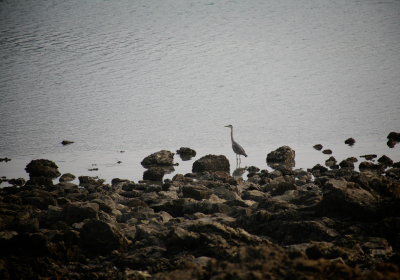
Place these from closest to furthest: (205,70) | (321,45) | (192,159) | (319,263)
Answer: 1. (319,263)
2. (192,159)
3. (205,70)
4. (321,45)

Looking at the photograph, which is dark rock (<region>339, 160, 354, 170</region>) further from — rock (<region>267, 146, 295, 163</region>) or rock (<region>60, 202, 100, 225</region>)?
rock (<region>60, 202, 100, 225</region>)

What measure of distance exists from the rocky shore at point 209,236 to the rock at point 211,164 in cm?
559

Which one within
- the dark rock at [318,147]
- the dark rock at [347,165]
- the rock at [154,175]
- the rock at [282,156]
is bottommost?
the dark rock at [347,165]

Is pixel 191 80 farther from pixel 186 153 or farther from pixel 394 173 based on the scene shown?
pixel 394 173

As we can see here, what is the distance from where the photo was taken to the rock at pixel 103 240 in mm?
7211

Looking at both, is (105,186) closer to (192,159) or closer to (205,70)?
(192,159)

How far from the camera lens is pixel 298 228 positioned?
7.69 m

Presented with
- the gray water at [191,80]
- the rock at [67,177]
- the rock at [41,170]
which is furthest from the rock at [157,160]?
the rock at [41,170]

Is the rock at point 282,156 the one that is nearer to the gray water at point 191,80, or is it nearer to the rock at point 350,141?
the gray water at point 191,80

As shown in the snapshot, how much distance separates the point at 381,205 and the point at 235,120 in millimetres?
22555

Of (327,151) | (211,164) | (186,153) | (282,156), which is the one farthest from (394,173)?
(186,153)

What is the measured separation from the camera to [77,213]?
850 centimetres

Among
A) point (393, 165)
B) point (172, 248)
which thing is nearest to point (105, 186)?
point (172, 248)

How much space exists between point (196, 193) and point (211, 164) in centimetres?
580
